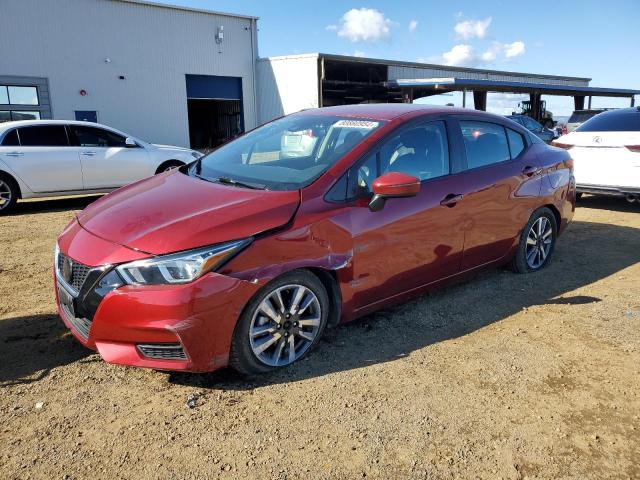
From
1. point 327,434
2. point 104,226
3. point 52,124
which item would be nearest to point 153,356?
point 104,226

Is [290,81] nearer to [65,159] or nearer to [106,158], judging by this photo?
[106,158]

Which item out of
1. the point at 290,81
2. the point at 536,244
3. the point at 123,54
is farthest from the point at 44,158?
the point at 290,81

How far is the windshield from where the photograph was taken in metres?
3.42

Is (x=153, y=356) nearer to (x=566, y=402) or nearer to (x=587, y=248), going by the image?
(x=566, y=402)

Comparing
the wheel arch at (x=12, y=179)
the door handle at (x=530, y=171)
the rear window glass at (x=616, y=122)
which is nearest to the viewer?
the door handle at (x=530, y=171)

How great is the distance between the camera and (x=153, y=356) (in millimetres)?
2801

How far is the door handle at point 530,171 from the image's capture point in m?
4.69

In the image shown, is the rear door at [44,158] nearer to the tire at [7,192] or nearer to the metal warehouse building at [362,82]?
the tire at [7,192]

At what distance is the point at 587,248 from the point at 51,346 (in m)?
5.72

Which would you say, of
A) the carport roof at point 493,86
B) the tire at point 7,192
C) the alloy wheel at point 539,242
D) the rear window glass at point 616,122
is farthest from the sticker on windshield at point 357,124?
the carport roof at point 493,86

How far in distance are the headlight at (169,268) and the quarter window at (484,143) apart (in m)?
2.46

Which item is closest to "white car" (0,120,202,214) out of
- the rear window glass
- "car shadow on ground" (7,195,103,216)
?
"car shadow on ground" (7,195,103,216)

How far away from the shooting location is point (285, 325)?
10.2ft

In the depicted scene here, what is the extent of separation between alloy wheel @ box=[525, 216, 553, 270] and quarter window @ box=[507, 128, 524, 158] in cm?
72
